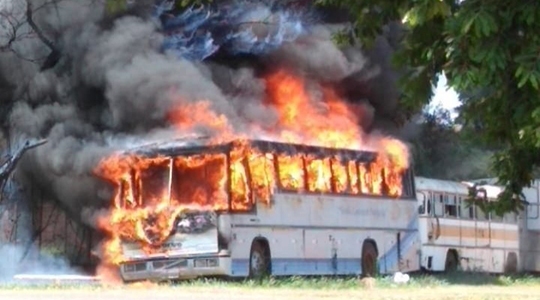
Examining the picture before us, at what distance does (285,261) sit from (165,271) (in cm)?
256

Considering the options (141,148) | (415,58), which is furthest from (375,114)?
(415,58)

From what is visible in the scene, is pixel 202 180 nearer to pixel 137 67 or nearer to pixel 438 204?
pixel 137 67

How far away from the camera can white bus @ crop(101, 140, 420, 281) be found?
2484cm

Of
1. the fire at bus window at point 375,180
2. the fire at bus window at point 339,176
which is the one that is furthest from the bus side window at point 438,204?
the fire at bus window at point 339,176

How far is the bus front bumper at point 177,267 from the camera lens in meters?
24.7

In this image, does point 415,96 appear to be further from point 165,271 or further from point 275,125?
point 275,125

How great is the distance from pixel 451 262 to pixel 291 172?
27.5 feet

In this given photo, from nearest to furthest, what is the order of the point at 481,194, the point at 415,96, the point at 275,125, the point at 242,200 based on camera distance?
1. the point at 415,96
2. the point at 481,194
3. the point at 242,200
4. the point at 275,125

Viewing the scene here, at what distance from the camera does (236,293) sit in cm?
2139

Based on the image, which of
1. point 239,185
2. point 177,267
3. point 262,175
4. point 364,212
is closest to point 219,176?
point 239,185

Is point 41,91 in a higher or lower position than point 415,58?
higher

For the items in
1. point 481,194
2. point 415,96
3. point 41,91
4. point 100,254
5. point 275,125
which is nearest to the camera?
point 415,96

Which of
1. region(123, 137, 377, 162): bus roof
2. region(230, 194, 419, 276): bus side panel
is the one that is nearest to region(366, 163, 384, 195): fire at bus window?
region(230, 194, 419, 276): bus side panel

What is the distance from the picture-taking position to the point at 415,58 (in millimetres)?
11578
